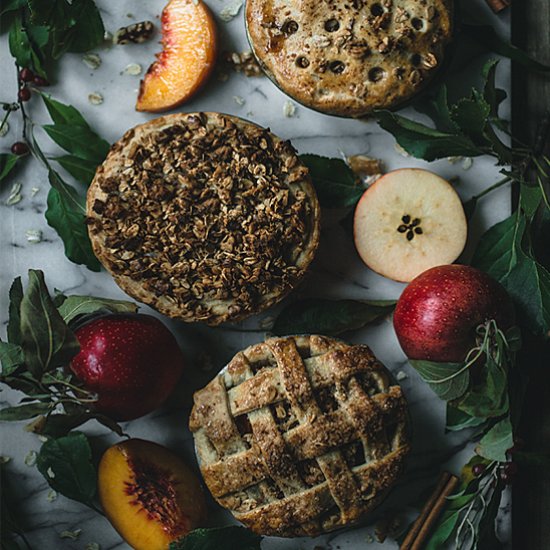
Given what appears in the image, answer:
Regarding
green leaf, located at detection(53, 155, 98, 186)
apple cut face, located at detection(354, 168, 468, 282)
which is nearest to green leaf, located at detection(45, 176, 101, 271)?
green leaf, located at detection(53, 155, 98, 186)

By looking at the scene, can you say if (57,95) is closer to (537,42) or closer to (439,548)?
(537,42)

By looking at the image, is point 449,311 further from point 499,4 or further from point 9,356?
point 9,356

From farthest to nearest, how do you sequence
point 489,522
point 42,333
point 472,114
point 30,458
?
point 30,458
point 489,522
point 472,114
point 42,333

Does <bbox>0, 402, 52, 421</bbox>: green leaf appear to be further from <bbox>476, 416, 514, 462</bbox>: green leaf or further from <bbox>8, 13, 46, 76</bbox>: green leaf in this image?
<bbox>476, 416, 514, 462</bbox>: green leaf

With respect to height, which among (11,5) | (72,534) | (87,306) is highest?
(11,5)

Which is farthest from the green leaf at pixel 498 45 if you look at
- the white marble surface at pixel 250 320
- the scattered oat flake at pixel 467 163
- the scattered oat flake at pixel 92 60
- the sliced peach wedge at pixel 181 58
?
the scattered oat flake at pixel 92 60

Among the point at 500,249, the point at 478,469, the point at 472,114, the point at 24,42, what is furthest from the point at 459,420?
the point at 24,42

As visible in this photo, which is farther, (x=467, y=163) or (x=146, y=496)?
(x=467, y=163)

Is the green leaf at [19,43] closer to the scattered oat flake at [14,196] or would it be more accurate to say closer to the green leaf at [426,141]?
the scattered oat flake at [14,196]
